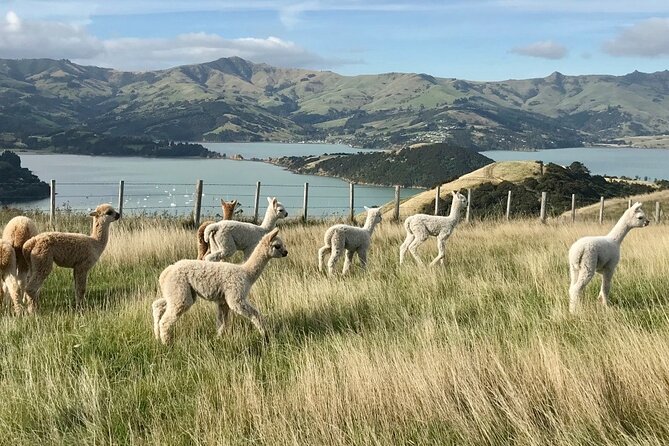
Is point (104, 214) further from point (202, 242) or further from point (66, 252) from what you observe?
point (202, 242)

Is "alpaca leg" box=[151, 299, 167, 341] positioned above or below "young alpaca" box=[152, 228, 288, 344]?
below

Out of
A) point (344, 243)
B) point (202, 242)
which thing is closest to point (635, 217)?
point (344, 243)

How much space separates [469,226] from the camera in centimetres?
1914

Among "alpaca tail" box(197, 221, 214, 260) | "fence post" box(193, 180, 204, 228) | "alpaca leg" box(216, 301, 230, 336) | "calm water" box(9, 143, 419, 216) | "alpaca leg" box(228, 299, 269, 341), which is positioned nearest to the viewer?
"alpaca leg" box(228, 299, 269, 341)

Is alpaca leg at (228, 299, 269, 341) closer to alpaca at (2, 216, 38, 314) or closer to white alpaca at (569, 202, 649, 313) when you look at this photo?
alpaca at (2, 216, 38, 314)

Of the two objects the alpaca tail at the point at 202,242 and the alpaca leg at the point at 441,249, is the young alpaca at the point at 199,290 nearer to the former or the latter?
the alpaca tail at the point at 202,242

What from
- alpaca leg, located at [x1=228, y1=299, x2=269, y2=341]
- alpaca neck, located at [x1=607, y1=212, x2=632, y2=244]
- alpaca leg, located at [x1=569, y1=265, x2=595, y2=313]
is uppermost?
alpaca neck, located at [x1=607, y1=212, x2=632, y2=244]

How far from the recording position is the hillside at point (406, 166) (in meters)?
95.5

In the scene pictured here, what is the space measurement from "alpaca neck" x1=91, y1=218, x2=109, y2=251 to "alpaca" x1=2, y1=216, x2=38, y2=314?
0.76 metres

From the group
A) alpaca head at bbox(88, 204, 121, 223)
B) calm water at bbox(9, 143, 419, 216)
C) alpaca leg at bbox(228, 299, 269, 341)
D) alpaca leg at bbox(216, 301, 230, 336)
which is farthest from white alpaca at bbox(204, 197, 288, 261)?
calm water at bbox(9, 143, 419, 216)

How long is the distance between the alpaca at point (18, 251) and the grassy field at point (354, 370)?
404mm

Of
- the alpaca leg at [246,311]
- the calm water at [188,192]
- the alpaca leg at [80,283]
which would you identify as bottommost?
the calm water at [188,192]

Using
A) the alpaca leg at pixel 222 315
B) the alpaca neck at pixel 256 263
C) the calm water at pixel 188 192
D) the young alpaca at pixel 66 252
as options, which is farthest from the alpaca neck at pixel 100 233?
the calm water at pixel 188 192

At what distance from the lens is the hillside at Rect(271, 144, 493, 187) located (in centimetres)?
9550
